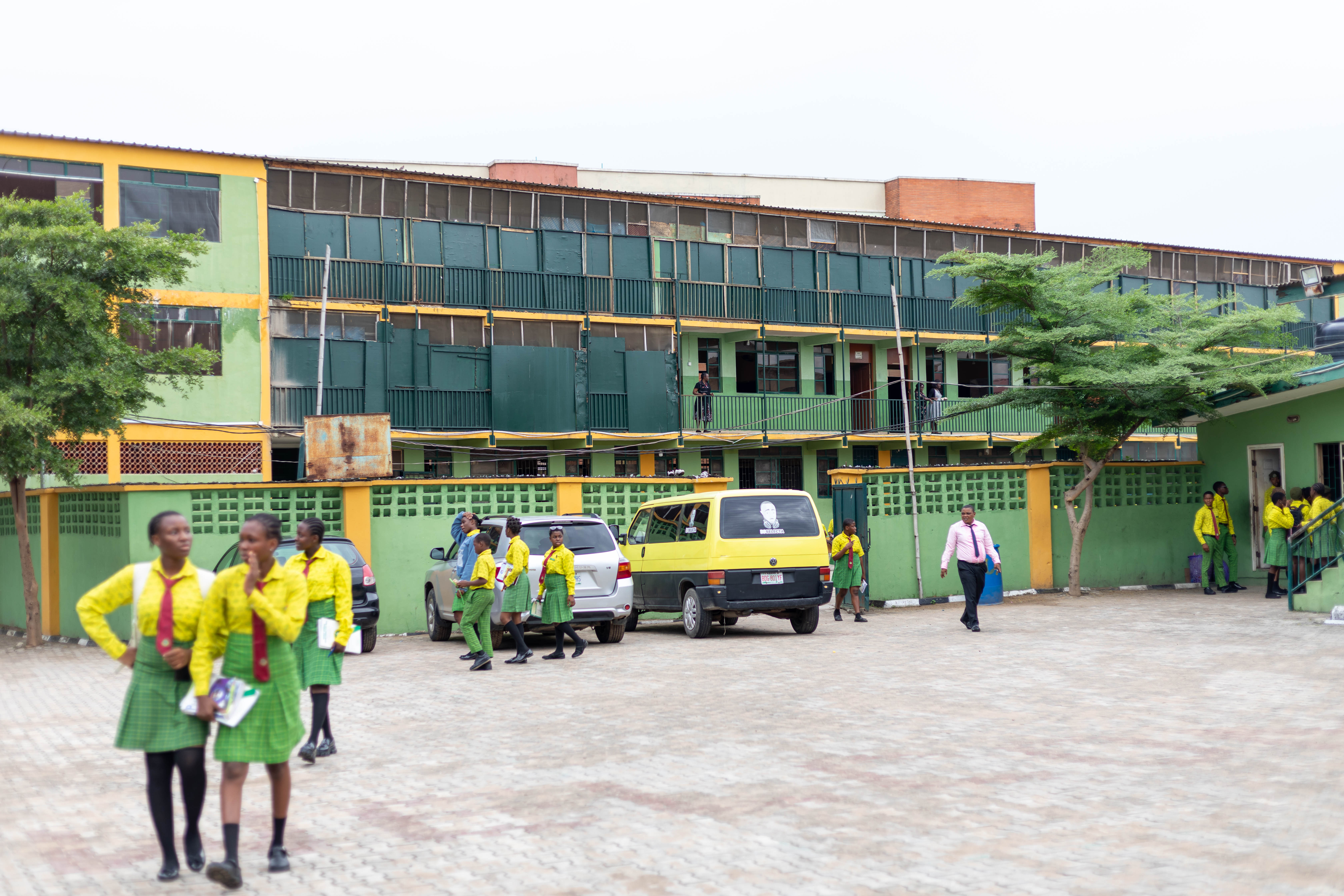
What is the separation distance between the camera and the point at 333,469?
23.5 m

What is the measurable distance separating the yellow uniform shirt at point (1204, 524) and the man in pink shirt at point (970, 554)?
25.8 feet

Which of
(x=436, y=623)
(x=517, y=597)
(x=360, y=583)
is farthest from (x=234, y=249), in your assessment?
(x=517, y=597)

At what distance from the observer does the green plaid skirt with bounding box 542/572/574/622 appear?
49.7 feet

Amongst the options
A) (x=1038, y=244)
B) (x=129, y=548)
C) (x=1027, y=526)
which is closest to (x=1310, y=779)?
(x=129, y=548)

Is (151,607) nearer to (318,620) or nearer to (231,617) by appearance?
(231,617)

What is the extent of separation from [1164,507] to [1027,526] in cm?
325

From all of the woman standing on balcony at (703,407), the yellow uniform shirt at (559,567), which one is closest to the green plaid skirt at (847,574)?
the yellow uniform shirt at (559,567)

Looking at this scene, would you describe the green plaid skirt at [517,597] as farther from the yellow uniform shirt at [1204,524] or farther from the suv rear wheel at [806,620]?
the yellow uniform shirt at [1204,524]

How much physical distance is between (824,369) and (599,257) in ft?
29.7

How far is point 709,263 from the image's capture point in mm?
37562

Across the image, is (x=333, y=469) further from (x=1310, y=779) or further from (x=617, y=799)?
(x=1310, y=779)

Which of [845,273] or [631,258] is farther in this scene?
[845,273]

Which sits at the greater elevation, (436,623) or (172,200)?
(172,200)

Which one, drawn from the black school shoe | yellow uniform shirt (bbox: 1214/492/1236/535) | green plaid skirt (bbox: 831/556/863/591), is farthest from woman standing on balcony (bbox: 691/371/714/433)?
the black school shoe
